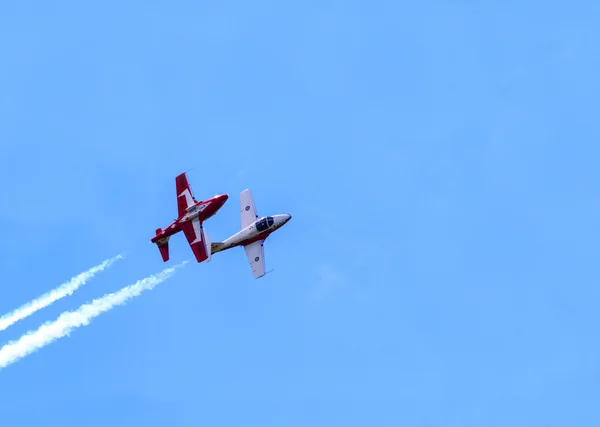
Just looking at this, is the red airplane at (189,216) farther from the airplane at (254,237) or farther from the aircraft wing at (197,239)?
the airplane at (254,237)

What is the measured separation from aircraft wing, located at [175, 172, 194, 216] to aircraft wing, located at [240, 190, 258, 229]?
6.36 metres

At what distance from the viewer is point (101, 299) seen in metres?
149

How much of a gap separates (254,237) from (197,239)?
268 inches

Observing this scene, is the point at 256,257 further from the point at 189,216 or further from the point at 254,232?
the point at 189,216

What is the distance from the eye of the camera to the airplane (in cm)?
15038

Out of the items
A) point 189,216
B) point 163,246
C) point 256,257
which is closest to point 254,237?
point 256,257

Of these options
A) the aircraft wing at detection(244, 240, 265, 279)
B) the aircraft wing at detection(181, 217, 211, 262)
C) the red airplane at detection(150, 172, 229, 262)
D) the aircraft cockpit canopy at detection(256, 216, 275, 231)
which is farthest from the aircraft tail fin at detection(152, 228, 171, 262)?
the aircraft cockpit canopy at detection(256, 216, 275, 231)

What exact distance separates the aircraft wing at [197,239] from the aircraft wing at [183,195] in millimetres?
1753

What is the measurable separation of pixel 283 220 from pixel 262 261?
5.45 metres

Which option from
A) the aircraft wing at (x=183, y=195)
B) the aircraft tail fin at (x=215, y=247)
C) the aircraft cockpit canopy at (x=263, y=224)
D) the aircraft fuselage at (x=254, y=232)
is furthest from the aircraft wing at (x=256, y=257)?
the aircraft wing at (x=183, y=195)

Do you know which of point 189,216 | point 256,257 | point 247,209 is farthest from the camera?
point 247,209

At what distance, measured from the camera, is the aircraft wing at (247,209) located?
498ft

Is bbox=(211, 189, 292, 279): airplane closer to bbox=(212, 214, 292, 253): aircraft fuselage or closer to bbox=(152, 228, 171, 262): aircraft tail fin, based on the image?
bbox=(212, 214, 292, 253): aircraft fuselage

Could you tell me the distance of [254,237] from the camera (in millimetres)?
151000
